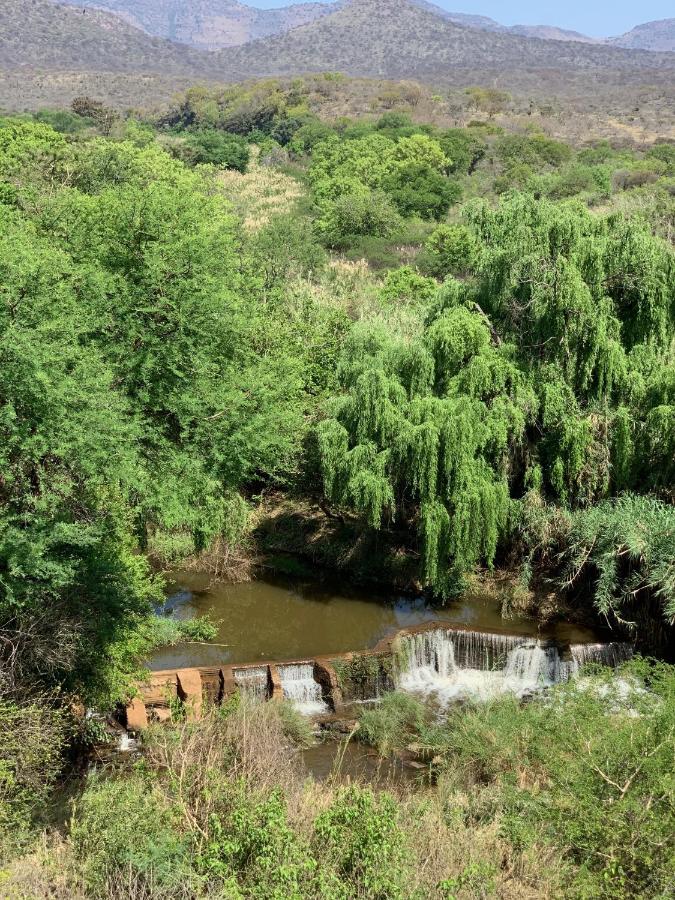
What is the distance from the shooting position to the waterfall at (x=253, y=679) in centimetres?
1570

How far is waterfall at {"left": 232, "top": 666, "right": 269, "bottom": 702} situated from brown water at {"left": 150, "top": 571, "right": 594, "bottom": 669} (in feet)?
4.34

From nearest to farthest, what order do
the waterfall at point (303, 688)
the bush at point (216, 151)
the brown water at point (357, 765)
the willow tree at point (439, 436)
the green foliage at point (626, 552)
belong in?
the brown water at point (357, 765), the waterfall at point (303, 688), the green foliage at point (626, 552), the willow tree at point (439, 436), the bush at point (216, 151)

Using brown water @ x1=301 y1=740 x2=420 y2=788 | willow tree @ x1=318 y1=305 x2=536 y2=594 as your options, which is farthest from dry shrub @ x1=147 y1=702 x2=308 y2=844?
willow tree @ x1=318 y1=305 x2=536 y2=594

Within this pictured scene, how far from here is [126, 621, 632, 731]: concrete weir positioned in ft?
50.7

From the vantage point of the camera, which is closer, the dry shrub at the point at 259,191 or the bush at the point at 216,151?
the dry shrub at the point at 259,191

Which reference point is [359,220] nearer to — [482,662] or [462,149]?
[462,149]

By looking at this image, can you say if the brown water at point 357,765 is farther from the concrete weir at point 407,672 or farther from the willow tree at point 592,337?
the willow tree at point 592,337

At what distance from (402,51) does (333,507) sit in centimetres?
17137

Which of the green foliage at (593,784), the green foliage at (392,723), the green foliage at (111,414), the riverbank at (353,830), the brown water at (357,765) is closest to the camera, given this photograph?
the riverbank at (353,830)

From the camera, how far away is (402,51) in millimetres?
171875

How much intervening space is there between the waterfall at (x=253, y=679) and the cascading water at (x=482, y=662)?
2.60 metres

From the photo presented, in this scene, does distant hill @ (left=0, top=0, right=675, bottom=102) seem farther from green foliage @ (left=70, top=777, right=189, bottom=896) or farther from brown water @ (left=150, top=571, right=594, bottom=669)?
green foliage @ (left=70, top=777, right=189, bottom=896)

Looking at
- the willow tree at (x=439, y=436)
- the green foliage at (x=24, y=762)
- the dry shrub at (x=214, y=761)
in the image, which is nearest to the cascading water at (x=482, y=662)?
the willow tree at (x=439, y=436)

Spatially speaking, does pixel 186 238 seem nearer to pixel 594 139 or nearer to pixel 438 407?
pixel 438 407
